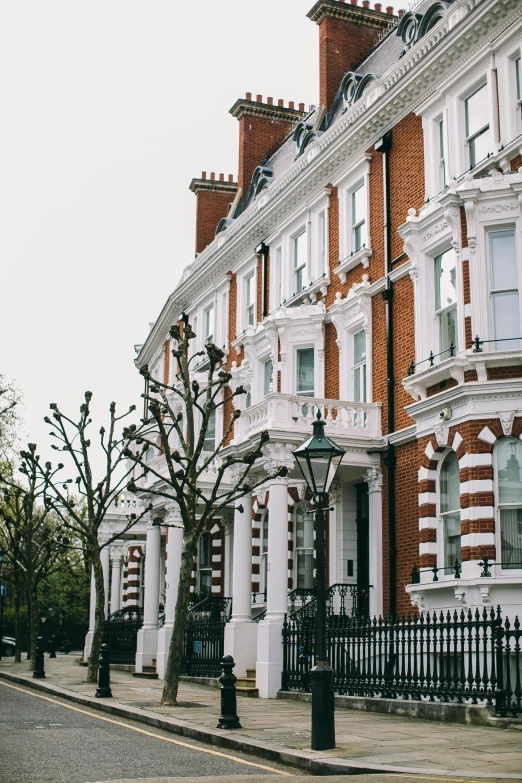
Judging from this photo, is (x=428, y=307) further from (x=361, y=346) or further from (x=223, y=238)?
(x=223, y=238)

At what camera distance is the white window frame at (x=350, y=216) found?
2427 cm

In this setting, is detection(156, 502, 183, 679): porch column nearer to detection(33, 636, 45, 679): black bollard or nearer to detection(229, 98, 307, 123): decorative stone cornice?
detection(33, 636, 45, 679): black bollard

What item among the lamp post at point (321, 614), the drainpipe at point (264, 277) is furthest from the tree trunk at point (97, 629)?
the lamp post at point (321, 614)

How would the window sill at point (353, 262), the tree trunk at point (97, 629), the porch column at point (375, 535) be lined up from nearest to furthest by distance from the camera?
the porch column at point (375, 535)
the window sill at point (353, 262)
the tree trunk at point (97, 629)

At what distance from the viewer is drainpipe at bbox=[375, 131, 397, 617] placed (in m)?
21.4

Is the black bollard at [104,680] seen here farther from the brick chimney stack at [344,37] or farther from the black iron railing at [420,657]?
the brick chimney stack at [344,37]

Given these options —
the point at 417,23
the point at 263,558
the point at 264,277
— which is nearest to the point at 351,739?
the point at 263,558

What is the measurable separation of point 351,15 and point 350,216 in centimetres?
717

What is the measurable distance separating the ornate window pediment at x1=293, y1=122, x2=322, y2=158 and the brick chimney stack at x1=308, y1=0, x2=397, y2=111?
83 cm

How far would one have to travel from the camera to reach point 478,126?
67.3 ft

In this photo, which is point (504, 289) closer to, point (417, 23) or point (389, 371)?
point (389, 371)

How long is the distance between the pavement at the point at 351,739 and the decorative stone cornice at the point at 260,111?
21.2m

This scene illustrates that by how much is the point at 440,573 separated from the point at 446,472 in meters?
1.92

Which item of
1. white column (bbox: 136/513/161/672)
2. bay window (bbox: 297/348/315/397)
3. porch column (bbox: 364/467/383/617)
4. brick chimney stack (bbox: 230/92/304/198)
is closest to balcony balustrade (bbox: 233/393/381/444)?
porch column (bbox: 364/467/383/617)
